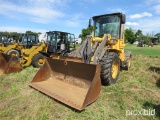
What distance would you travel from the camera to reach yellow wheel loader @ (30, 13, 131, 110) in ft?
14.6

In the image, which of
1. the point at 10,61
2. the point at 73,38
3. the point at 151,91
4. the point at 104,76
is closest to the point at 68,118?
the point at 104,76

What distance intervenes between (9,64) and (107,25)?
465cm

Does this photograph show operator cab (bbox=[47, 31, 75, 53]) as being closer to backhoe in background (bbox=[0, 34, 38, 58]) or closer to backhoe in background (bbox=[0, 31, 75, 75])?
backhoe in background (bbox=[0, 31, 75, 75])

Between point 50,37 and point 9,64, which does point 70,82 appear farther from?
point 50,37

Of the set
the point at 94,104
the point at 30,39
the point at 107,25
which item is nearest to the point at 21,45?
the point at 30,39

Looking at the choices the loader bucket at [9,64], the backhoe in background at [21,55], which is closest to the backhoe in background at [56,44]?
the backhoe in background at [21,55]

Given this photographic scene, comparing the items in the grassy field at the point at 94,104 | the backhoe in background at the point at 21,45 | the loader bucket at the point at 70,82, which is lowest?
the grassy field at the point at 94,104

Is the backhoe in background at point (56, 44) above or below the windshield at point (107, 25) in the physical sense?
below

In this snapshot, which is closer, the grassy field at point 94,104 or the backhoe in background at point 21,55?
the grassy field at point 94,104

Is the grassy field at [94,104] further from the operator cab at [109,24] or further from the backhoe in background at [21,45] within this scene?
the backhoe in background at [21,45]

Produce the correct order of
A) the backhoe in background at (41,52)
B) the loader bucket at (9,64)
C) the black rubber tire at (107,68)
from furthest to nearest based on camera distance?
the backhoe in background at (41,52), the loader bucket at (9,64), the black rubber tire at (107,68)

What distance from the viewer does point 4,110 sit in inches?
163

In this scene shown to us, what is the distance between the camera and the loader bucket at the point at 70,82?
167 inches

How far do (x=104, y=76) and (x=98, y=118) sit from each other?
5.74ft
